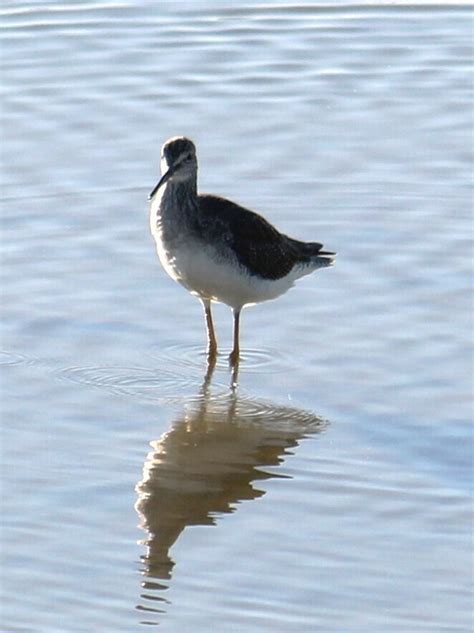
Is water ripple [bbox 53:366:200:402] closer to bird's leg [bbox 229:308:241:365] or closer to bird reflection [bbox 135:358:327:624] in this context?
bird reflection [bbox 135:358:327:624]

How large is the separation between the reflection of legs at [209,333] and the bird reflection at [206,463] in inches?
11.8

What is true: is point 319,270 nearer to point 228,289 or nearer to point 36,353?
point 228,289

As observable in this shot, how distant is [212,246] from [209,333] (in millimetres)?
677

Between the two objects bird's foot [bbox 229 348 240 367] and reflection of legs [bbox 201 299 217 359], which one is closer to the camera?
bird's foot [bbox 229 348 240 367]

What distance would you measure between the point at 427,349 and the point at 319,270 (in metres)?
1.60

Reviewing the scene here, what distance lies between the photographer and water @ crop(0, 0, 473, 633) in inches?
340

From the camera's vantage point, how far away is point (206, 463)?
33.6 feet

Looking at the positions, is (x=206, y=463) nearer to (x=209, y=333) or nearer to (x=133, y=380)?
(x=133, y=380)

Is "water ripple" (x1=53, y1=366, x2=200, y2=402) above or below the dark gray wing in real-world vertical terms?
below

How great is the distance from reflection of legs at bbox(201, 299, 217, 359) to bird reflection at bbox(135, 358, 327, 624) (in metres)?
0.30

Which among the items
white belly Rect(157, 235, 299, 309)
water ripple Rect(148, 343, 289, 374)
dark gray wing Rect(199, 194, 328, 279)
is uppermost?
dark gray wing Rect(199, 194, 328, 279)

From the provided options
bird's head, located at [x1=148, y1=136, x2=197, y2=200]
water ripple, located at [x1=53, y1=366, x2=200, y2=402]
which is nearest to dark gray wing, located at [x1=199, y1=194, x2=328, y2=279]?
bird's head, located at [x1=148, y1=136, x2=197, y2=200]

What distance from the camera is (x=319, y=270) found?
42.0ft

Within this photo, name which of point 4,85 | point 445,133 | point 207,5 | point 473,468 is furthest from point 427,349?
point 207,5
